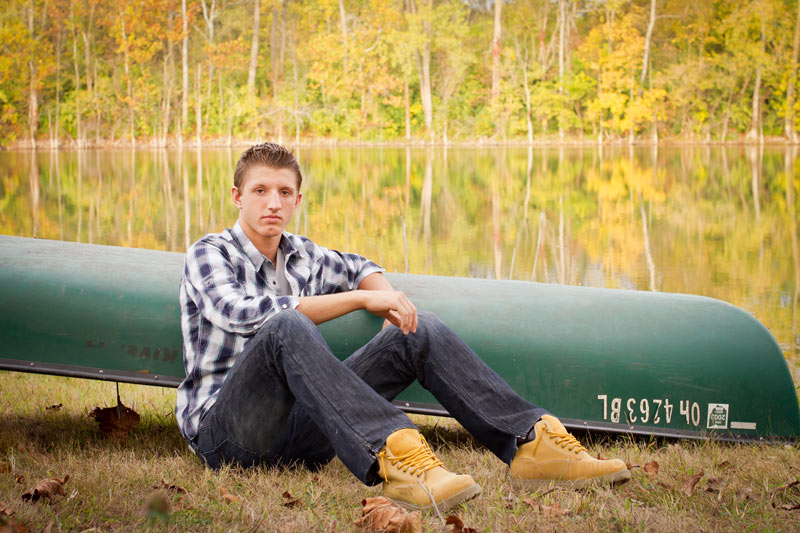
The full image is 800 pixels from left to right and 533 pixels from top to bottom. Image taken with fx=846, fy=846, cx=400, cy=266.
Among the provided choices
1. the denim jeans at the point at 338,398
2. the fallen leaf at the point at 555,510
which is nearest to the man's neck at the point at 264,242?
the denim jeans at the point at 338,398

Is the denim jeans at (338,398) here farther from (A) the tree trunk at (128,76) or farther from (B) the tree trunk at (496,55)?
(B) the tree trunk at (496,55)

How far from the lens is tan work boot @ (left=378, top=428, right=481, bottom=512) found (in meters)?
1.79

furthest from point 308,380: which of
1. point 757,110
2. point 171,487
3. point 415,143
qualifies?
point 415,143

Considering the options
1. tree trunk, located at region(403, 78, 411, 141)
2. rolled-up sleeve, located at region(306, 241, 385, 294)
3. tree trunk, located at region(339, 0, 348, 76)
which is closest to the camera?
rolled-up sleeve, located at region(306, 241, 385, 294)

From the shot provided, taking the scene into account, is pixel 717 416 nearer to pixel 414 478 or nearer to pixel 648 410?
Answer: pixel 648 410

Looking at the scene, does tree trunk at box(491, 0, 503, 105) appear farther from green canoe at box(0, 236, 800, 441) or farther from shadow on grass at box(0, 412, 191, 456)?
shadow on grass at box(0, 412, 191, 456)

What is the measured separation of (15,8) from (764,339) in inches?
1066

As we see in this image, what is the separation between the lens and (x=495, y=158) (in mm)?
21797

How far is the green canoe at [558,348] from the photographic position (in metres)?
2.45

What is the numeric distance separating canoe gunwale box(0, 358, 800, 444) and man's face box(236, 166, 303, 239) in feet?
2.06

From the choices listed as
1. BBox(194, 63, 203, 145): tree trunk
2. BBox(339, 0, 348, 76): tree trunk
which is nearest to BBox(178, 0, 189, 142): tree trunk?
BBox(194, 63, 203, 145): tree trunk

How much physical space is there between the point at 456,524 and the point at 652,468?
66 centimetres

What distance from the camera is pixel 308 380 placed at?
1.81 metres

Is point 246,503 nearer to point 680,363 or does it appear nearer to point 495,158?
point 680,363
